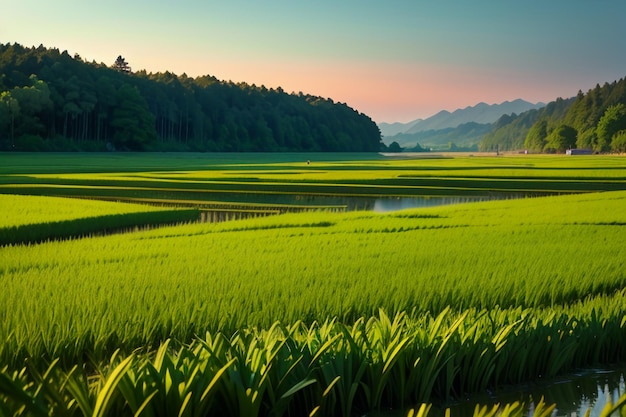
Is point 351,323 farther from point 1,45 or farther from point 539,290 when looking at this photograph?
point 1,45

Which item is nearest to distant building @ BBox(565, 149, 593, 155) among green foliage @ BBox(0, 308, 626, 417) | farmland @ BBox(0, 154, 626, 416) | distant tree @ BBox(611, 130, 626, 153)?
distant tree @ BBox(611, 130, 626, 153)

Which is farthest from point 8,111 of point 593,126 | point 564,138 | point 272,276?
point 593,126

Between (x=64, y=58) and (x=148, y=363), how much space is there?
313ft

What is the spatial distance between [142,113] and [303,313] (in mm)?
81699

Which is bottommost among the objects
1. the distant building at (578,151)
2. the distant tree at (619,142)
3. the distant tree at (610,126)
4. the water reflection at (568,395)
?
the water reflection at (568,395)

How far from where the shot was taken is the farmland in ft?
12.4

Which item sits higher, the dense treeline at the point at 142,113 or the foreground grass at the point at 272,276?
the dense treeline at the point at 142,113

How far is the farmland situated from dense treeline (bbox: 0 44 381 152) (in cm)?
6303

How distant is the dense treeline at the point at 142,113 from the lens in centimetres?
7369

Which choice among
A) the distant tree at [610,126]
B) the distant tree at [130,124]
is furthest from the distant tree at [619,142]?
the distant tree at [130,124]

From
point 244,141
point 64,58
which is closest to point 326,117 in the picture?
point 244,141

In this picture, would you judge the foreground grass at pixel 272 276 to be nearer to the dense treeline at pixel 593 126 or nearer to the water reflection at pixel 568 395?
the water reflection at pixel 568 395

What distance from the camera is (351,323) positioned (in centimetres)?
612

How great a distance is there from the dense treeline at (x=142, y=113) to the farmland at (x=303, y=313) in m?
63.0
